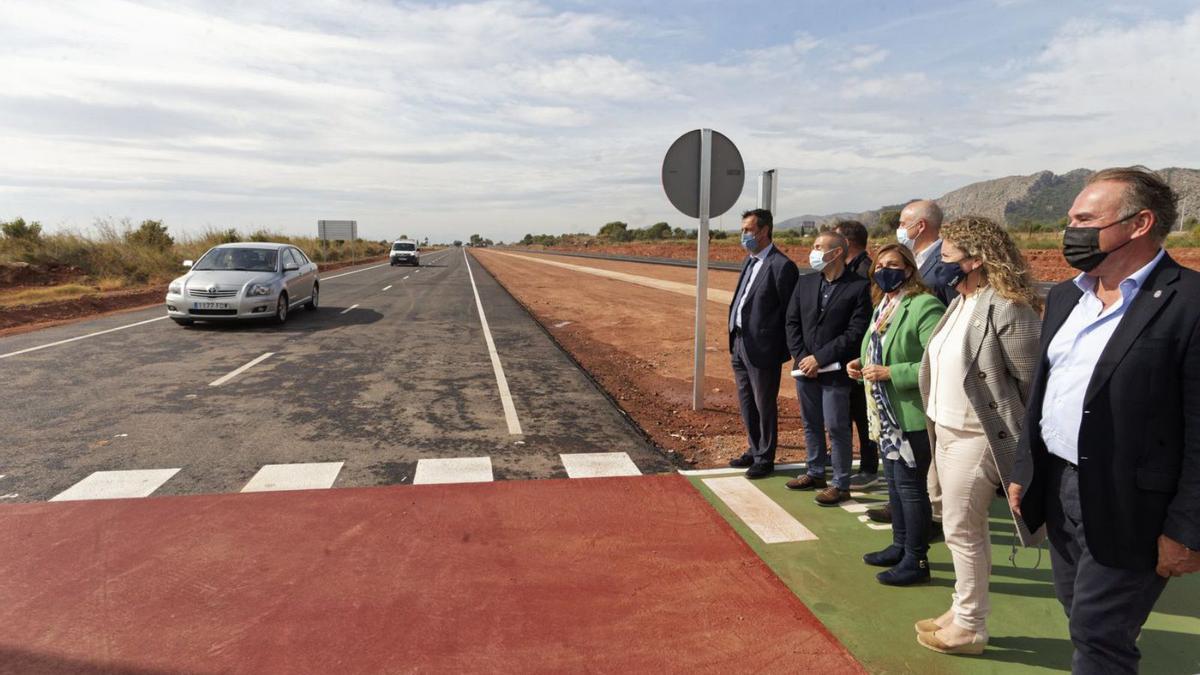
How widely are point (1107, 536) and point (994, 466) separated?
2.37 feet

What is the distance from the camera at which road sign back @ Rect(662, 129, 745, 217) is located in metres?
6.76

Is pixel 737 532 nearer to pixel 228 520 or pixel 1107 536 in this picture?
pixel 1107 536

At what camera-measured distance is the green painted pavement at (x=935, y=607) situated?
9.41 ft

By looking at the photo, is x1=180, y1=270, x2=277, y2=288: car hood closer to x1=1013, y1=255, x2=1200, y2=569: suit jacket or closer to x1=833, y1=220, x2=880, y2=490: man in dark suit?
x1=833, y1=220, x2=880, y2=490: man in dark suit

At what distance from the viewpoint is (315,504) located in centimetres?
450

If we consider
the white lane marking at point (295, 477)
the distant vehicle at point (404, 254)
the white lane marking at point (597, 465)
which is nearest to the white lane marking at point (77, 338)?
the white lane marking at point (295, 477)

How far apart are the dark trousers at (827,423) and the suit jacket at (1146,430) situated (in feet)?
7.46

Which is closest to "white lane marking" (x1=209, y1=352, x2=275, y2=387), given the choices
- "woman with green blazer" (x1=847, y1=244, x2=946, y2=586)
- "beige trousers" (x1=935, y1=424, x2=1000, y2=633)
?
"woman with green blazer" (x1=847, y1=244, x2=946, y2=586)

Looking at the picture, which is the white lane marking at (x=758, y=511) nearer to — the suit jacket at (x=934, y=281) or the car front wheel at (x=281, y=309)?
the suit jacket at (x=934, y=281)

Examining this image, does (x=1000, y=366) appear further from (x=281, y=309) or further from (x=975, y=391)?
(x=281, y=309)

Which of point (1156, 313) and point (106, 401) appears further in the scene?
point (106, 401)

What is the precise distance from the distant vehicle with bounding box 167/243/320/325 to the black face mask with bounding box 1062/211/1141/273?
1294 centimetres

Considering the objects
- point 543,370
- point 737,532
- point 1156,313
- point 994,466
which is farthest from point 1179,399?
point 543,370

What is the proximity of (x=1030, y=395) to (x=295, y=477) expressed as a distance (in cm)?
474
